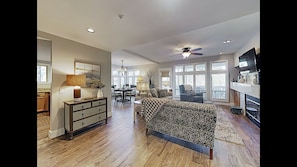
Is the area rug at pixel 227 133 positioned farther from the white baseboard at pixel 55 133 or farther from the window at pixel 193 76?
the white baseboard at pixel 55 133

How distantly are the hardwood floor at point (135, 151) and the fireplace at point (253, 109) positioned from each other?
601 millimetres

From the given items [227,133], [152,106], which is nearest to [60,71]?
[152,106]

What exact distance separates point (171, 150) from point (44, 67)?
6.46 metres

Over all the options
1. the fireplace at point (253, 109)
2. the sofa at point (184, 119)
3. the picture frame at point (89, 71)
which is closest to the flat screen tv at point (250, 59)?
the fireplace at point (253, 109)

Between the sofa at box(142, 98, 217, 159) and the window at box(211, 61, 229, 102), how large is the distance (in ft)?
17.1

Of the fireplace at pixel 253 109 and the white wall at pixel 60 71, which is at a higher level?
the white wall at pixel 60 71

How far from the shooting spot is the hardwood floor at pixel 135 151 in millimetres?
2068

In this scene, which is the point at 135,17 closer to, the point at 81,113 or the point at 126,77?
the point at 81,113

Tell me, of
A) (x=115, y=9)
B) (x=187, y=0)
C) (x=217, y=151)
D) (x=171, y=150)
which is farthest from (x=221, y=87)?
(x=115, y=9)

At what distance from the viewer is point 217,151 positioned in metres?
2.40

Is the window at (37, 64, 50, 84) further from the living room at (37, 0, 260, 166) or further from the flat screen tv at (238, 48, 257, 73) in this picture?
the flat screen tv at (238, 48, 257, 73)

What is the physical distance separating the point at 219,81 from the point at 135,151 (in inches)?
245

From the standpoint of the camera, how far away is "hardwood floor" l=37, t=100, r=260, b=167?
207cm
